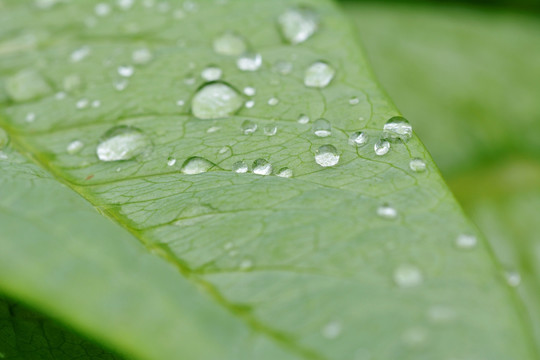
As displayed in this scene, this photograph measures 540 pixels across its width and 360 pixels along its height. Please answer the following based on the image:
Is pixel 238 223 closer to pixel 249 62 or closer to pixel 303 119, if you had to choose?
pixel 303 119

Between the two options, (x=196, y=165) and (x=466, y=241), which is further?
(x=196, y=165)

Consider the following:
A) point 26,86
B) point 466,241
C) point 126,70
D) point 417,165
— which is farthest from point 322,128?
point 26,86

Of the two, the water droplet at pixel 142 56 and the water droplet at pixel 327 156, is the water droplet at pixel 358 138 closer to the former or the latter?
the water droplet at pixel 327 156

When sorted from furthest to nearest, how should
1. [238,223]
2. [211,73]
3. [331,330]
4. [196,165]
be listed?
[211,73]
[196,165]
[238,223]
[331,330]

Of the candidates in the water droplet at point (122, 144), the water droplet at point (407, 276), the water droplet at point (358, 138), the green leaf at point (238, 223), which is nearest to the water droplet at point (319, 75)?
the green leaf at point (238, 223)

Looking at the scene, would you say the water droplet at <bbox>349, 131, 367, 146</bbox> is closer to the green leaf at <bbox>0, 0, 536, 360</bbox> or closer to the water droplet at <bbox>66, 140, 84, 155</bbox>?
the green leaf at <bbox>0, 0, 536, 360</bbox>

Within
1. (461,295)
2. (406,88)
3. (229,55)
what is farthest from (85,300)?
(406,88)

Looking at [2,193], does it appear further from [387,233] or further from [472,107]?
[472,107]
